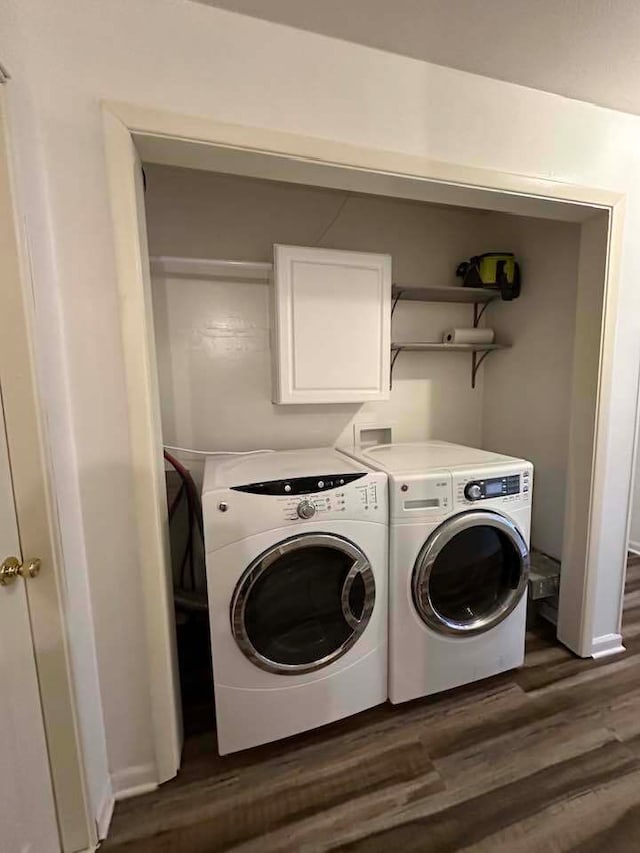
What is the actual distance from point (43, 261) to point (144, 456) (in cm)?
58

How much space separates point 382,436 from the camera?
2396mm

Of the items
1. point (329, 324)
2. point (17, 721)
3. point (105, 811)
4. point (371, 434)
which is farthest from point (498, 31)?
point (105, 811)

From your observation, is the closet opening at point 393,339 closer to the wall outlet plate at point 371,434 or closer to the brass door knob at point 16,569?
the wall outlet plate at point 371,434

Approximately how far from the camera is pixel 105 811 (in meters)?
1.21

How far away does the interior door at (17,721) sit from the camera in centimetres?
89

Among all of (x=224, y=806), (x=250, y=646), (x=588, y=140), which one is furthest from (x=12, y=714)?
(x=588, y=140)

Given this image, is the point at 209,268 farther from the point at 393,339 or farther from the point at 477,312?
the point at 477,312

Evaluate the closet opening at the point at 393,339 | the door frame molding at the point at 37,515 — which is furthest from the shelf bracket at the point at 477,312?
the door frame molding at the point at 37,515

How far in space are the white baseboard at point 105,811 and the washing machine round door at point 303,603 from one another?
1.93ft

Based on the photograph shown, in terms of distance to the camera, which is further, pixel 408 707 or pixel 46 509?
pixel 408 707

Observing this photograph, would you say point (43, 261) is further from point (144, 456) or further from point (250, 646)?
point (250, 646)

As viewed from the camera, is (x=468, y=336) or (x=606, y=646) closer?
(x=606, y=646)

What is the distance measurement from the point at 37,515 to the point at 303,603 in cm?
91

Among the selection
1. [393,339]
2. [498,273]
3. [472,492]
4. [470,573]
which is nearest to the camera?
[472,492]
